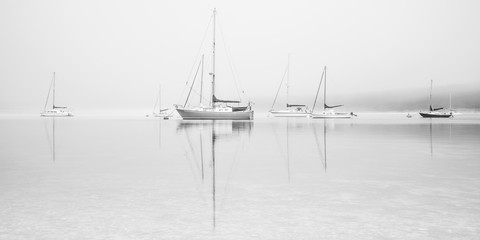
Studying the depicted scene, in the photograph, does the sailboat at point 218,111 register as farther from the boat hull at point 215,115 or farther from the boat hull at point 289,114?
the boat hull at point 289,114

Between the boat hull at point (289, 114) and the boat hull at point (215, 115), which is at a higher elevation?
the boat hull at point (289, 114)

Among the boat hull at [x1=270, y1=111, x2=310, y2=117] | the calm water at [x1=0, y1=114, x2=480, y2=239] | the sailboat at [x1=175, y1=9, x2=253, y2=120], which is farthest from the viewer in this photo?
the boat hull at [x1=270, y1=111, x2=310, y2=117]

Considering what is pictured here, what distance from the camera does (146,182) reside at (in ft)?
36.7

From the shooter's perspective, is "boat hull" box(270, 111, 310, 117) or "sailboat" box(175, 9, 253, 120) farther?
"boat hull" box(270, 111, 310, 117)

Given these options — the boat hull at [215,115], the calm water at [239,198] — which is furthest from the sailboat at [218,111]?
the calm water at [239,198]

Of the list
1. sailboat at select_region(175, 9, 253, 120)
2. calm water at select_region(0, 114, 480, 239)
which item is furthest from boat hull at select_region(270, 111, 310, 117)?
calm water at select_region(0, 114, 480, 239)

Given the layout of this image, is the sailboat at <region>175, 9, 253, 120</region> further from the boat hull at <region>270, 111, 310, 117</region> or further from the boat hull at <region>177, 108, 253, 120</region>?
the boat hull at <region>270, 111, 310, 117</region>

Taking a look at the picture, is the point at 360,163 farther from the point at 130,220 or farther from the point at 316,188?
the point at 130,220

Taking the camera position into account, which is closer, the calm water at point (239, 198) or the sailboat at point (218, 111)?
the calm water at point (239, 198)

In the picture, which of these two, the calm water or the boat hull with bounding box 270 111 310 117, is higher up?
the boat hull with bounding box 270 111 310 117

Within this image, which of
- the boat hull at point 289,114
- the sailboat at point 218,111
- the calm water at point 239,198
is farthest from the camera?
the boat hull at point 289,114

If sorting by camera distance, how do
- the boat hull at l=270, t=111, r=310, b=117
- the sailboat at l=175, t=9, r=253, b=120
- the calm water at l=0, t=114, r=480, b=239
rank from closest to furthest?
1. the calm water at l=0, t=114, r=480, b=239
2. the sailboat at l=175, t=9, r=253, b=120
3. the boat hull at l=270, t=111, r=310, b=117

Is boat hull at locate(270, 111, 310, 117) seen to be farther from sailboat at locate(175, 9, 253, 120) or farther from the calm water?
the calm water

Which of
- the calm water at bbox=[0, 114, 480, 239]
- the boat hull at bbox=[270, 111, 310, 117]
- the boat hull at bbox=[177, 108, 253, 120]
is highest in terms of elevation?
the boat hull at bbox=[270, 111, 310, 117]
